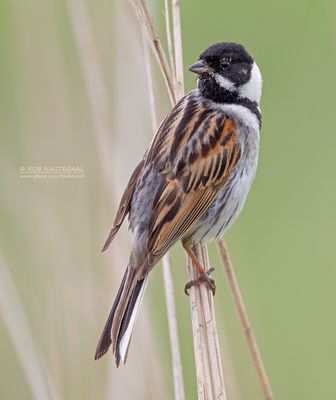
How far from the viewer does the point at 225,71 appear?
4074mm

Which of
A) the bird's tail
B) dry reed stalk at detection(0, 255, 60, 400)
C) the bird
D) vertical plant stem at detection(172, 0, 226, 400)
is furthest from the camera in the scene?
dry reed stalk at detection(0, 255, 60, 400)

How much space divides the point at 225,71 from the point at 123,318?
1.21m

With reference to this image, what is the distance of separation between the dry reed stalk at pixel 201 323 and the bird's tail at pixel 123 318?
8.3 inches

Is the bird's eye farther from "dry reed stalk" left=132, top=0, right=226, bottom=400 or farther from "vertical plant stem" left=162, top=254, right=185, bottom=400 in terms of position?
"vertical plant stem" left=162, top=254, right=185, bottom=400

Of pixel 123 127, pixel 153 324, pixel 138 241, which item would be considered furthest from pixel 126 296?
pixel 123 127

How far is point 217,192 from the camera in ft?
13.0

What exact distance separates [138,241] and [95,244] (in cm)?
56

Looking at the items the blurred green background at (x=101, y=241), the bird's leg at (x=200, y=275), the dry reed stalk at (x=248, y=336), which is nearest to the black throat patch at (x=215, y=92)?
the blurred green background at (x=101, y=241)

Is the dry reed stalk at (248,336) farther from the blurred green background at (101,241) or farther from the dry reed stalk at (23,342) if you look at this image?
the dry reed stalk at (23,342)

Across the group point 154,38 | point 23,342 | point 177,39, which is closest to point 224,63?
point 177,39

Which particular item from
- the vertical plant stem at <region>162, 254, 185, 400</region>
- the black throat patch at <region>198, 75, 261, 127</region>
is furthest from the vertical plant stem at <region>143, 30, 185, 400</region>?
the black throat patch at <region>198, 75, 261, 127</region>

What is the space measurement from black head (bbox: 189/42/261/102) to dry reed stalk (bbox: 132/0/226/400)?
0.32 m

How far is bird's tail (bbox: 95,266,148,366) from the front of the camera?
337cm

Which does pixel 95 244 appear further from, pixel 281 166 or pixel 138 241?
pixel 281 166
